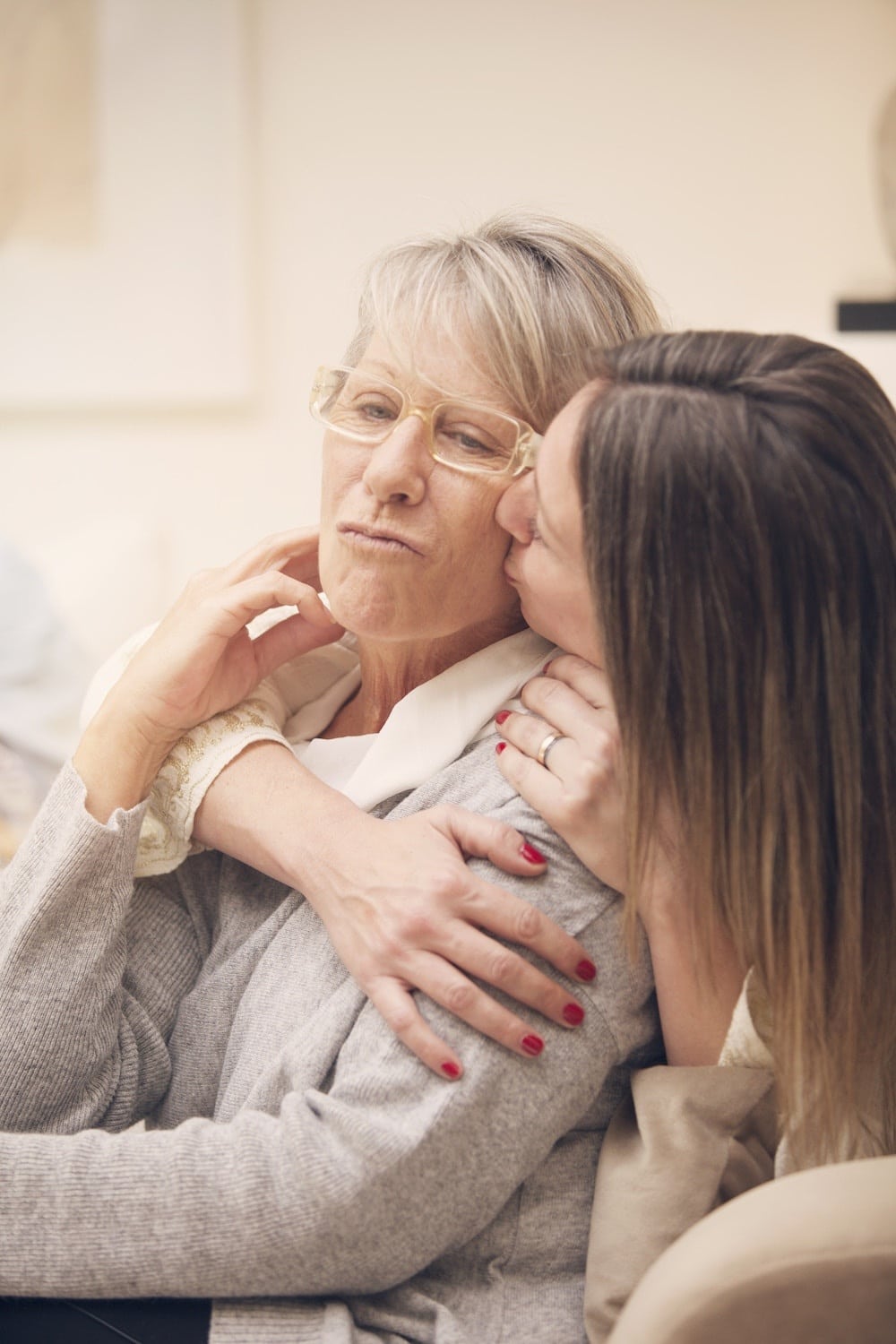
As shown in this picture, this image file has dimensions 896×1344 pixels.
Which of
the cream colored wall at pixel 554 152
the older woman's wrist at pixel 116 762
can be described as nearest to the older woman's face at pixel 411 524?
the older woman's wrist at pixel 116 762

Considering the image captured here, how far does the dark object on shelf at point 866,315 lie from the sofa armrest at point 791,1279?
1864mm

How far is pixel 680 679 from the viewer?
0.92 m

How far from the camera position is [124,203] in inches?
89.1

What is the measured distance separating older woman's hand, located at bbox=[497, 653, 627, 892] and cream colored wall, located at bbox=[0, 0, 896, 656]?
54.7 inches

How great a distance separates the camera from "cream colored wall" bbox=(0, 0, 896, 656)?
2.26m

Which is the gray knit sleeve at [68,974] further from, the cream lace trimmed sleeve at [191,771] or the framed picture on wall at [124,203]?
the framed picture on wall at [124,203]

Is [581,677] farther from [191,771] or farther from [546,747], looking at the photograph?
[191,771]

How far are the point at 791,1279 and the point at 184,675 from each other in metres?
0.75

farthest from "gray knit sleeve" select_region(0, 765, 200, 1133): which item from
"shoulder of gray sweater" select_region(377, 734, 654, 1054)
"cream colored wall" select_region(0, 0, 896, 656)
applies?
"cream colored wall" select_region(0, 0, 896, 656)

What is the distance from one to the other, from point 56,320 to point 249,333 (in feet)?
1.21

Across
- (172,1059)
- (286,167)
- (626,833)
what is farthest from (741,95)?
(172,1059)

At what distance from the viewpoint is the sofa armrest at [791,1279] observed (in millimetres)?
787

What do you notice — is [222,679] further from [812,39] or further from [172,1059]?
[812,39]

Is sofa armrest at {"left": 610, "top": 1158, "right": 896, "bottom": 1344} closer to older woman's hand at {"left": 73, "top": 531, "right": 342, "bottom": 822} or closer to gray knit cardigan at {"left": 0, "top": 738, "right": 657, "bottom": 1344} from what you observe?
gray knit cardigan at {"left": 0, "top": 738, "right": 657, "bottom": 1344}
